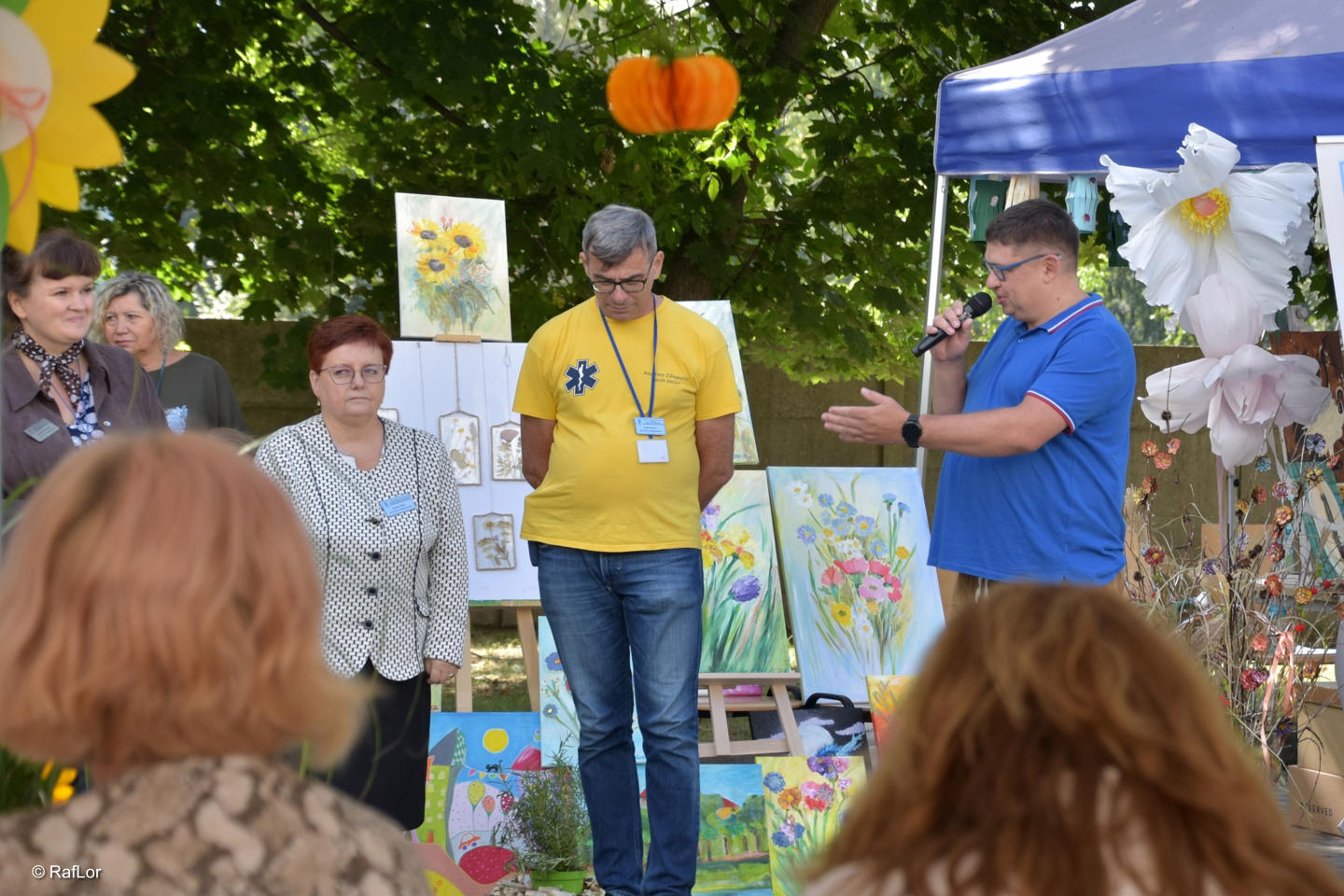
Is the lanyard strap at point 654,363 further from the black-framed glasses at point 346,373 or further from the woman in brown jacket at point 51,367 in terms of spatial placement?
the woman in brown jacket at point 51,367

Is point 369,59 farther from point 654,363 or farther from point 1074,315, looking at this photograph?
point 1074,315

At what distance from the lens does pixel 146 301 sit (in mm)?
3980

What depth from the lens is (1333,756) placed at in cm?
386

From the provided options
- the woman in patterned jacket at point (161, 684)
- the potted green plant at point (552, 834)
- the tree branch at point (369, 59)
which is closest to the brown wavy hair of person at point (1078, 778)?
the woman in patterned jacket at point (161, 684)

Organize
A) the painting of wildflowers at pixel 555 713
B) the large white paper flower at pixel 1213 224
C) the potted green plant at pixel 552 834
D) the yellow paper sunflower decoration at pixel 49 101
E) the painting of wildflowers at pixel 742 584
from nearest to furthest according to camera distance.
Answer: the yellow paper sunflower decoration at pixel 49 101
the large white paper flower at pixel 1213 224
the potted green plant at pixel 552 834
the painting of wildflowers at pixel 555 713
the painting of wildflowers at pixel 742 584

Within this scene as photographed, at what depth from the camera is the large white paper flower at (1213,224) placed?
11.2 ft

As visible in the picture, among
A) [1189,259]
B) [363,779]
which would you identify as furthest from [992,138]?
[363,779]

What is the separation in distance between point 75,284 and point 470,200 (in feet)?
7.08

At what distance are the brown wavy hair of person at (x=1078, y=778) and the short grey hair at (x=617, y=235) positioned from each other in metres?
2.17

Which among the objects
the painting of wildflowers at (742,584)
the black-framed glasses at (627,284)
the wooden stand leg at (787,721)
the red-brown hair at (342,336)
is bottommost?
the wooden stand leg at (787,721)

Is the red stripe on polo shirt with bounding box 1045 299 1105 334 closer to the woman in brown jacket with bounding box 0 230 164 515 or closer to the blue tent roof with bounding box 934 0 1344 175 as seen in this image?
the blue tent roof with bounding box 934 0 1344 175

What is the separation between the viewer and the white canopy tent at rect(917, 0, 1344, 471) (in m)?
3.59

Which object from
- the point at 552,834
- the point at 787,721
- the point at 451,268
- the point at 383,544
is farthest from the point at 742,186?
the point at 383,544

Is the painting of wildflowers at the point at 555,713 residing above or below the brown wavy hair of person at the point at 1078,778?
below
